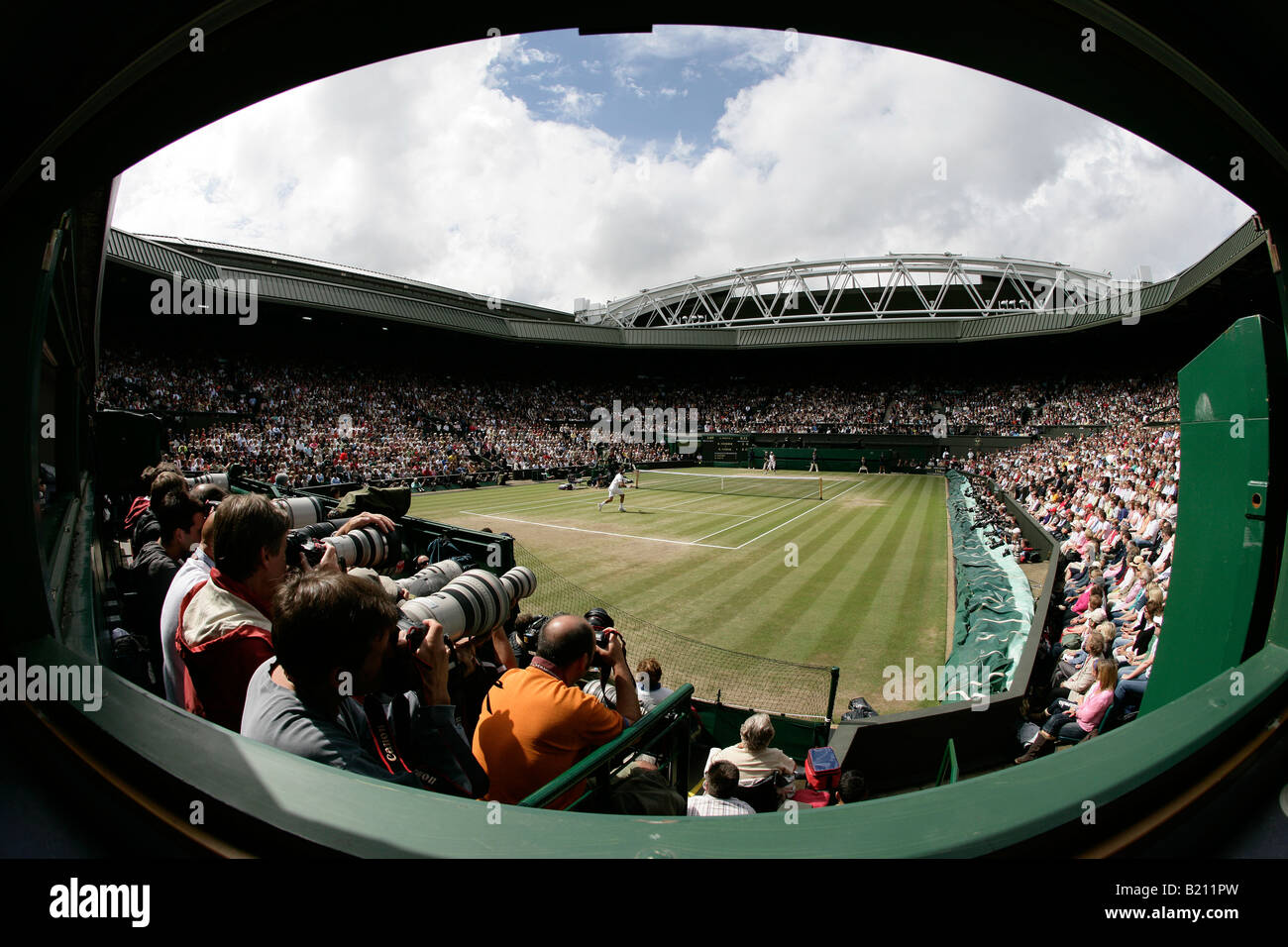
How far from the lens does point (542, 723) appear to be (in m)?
2.60

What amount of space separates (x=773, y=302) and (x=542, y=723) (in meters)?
56.1

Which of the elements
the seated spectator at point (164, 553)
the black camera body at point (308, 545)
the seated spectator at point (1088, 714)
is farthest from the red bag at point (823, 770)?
the seated spectator at point (164, 553)

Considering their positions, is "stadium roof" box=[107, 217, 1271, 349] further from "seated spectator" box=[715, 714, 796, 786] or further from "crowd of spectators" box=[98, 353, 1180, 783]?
"seated spectator" box=[715, 714, 796, 786]

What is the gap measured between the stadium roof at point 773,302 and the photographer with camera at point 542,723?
30.7 metres

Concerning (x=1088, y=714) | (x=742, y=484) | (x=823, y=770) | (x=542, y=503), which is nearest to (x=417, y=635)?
(x=823, y=770)

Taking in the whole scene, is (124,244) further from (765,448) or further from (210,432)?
(765,448)

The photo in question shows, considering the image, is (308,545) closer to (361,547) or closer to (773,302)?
(361,547)

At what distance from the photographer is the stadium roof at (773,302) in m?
31.4

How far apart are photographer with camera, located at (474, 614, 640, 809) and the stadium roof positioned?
30.7 meters

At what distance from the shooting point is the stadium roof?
31.4 m

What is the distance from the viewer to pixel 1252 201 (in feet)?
6.36

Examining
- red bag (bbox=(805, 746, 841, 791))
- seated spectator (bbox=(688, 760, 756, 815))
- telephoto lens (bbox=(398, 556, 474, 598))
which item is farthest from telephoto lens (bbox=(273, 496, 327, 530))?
red bag (bbox=(805, 746, 841, 791))
